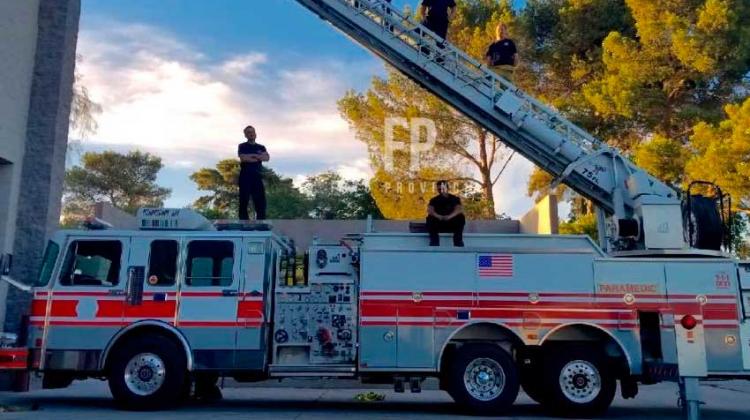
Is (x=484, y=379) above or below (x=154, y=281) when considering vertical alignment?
below

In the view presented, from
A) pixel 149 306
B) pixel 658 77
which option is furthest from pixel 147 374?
pixel 658 77

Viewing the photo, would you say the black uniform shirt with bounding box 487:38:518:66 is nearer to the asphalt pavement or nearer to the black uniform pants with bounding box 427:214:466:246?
the black uniform pants with bounding box 427:214:466:246

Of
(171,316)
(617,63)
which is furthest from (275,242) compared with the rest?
(617,63)

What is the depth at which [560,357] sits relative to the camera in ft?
30.4

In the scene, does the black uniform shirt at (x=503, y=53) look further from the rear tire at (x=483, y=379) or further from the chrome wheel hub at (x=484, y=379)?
the chrome wheel hub at (x=484, y=379)

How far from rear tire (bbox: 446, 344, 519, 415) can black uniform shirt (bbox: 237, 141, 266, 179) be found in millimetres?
5082

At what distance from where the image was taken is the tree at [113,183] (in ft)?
174

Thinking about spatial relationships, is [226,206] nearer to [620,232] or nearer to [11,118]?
[11,118]

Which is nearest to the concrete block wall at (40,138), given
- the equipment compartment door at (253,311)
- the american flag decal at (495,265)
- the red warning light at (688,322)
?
the equipment compartment door at (253,311)

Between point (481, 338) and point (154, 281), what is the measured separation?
15.2ft

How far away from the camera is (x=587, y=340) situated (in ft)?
30.9

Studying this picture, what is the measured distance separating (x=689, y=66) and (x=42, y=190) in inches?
743

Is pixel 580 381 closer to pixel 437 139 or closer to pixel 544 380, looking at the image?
pixel 544 380

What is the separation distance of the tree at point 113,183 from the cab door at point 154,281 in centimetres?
4580
